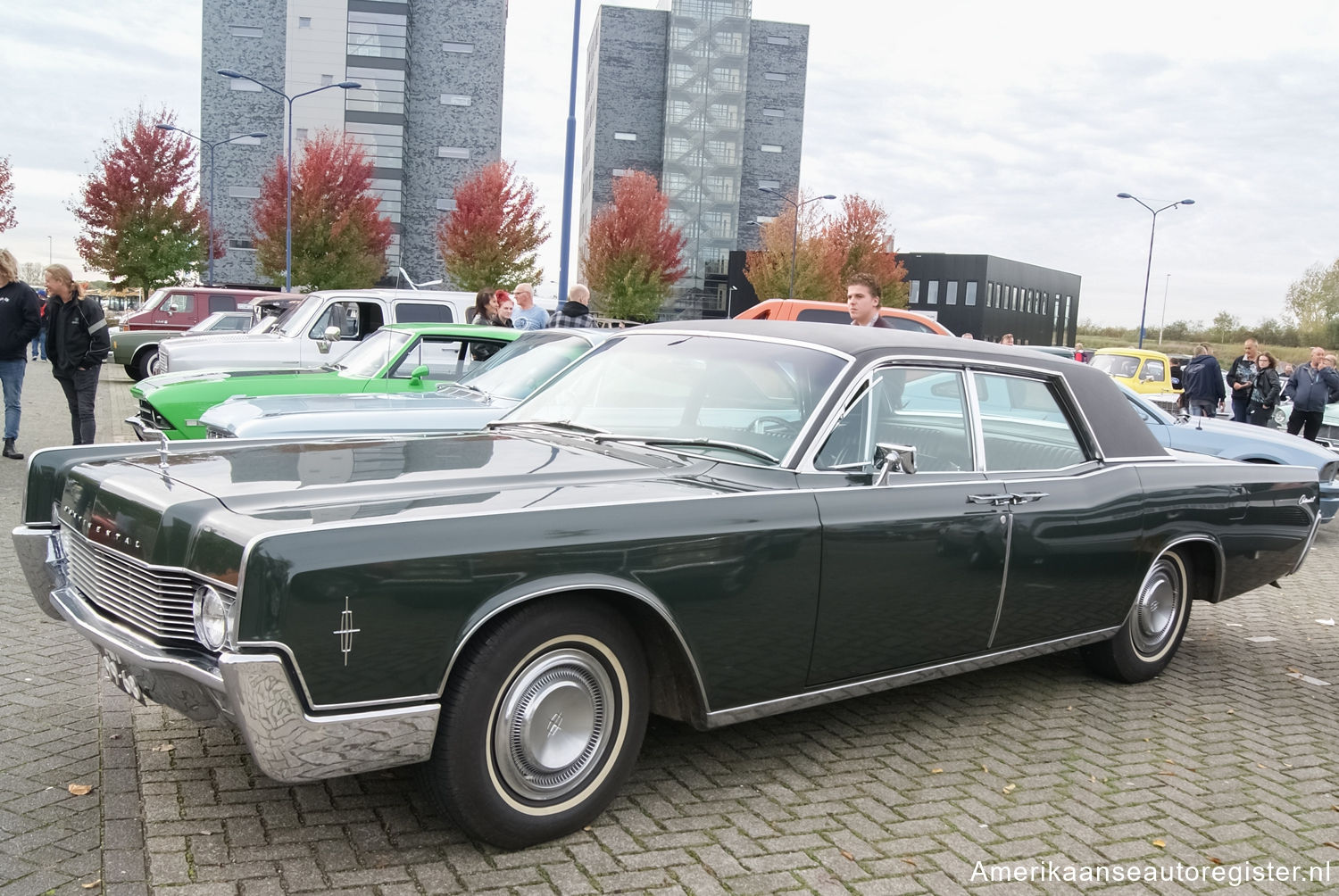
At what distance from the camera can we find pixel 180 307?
2228 centimetres

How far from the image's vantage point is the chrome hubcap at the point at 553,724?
10.2ft

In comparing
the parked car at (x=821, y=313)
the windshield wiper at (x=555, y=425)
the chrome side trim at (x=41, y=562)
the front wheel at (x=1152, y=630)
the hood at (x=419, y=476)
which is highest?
the parked car at (x=821, y=313)

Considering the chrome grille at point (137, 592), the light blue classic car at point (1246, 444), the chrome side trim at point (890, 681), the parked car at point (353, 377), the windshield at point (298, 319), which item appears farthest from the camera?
the windshield at point (298, 319)

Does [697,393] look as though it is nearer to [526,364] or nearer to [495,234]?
[526,364]

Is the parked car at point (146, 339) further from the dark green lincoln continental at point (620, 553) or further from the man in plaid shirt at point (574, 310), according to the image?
the dark green lincoln continental at point (620, 553)

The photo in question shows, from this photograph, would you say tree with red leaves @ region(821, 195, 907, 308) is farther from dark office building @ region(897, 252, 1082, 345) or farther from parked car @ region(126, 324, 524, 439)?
parked car @ region(126, 324, 524, 439)

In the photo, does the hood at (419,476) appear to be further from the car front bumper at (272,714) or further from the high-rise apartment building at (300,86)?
the high-rise apartment building at (300,86)

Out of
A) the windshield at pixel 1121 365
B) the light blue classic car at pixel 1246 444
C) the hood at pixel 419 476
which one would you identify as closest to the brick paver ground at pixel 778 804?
the hood at pixel 419 476

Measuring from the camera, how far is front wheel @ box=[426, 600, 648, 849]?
3.01 meters

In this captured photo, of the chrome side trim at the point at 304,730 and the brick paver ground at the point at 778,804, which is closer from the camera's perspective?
the chrome side trim at the point at 304,730

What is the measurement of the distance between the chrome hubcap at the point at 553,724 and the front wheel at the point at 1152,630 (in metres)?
2.80

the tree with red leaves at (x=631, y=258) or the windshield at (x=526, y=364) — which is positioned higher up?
the tree with red leaves at (x=631, y=258)

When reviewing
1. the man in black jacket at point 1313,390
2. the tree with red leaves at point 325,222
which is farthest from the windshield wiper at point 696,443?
the tree with red leaves at point 325,222

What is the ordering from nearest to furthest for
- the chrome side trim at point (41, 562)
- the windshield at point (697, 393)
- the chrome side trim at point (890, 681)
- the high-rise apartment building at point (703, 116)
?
the chrome side trim at point (890, 681) → the chrome side trim at point (41, 562) → the windshield at point (697, 393) → the high-rise apartment building at point (703, 116)
